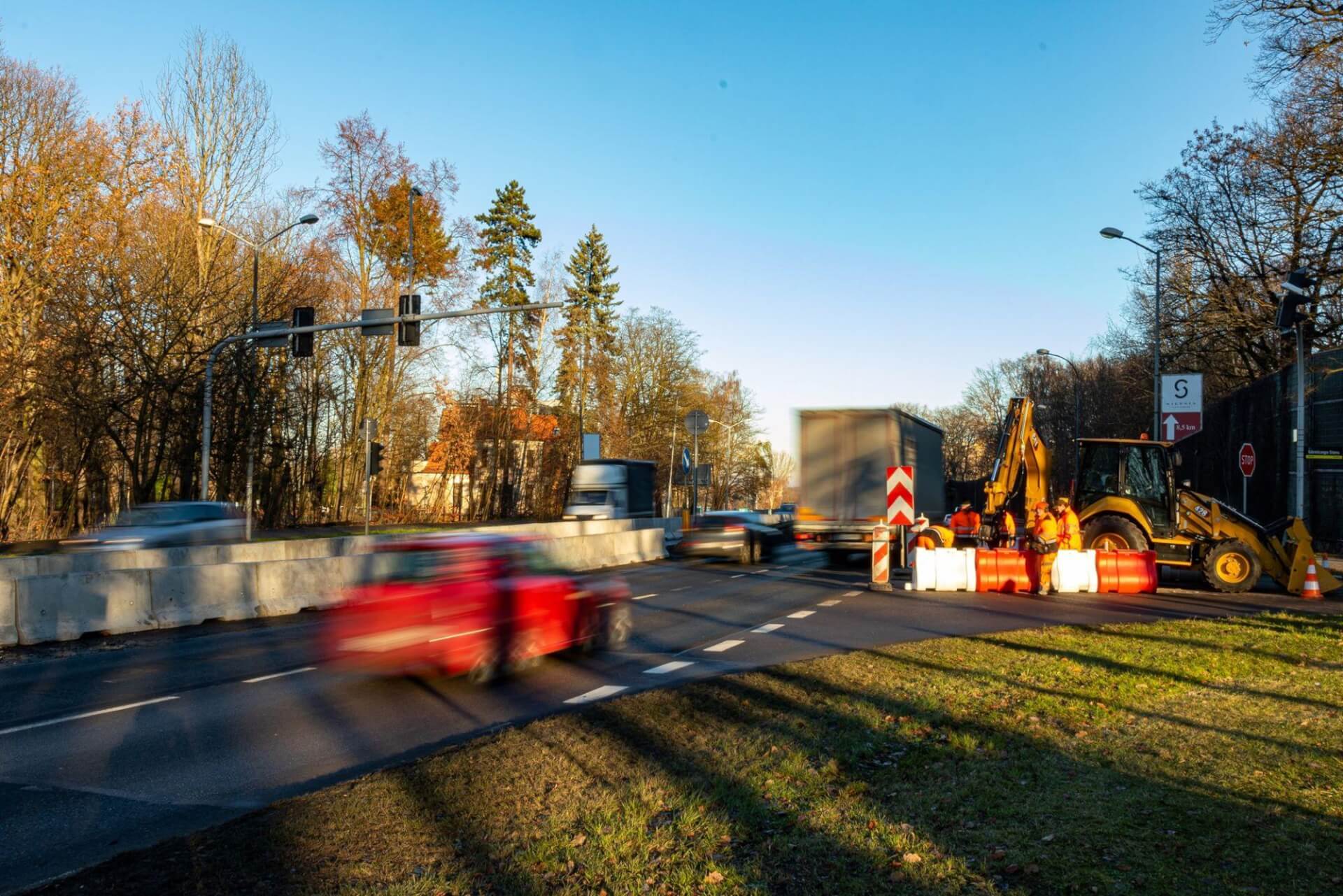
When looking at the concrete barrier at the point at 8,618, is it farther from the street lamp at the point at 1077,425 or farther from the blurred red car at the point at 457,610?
the street lamp at the point at 1077,425

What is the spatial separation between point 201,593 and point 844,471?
1380 centimetres

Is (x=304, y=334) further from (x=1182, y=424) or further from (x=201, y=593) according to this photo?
(x=1182, y=424)

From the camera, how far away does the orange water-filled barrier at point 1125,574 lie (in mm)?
19578

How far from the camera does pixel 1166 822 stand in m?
4.98

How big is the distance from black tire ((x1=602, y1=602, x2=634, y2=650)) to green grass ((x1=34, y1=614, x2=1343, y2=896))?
323 cm

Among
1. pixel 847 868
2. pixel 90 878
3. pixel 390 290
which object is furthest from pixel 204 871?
pixel 390 290

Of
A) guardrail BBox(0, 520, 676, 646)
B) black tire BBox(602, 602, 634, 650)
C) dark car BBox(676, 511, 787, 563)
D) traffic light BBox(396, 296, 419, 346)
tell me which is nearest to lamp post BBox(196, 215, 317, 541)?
guardrail BBox(0, 520, 676, 646)

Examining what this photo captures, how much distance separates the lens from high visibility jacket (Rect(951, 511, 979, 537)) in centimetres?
2662

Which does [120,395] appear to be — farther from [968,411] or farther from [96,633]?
[968,411]

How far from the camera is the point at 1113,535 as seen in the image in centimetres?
2072

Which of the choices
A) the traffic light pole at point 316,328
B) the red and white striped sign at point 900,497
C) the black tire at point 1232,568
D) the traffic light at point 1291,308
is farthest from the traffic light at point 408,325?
the traffic light at point 1291,308

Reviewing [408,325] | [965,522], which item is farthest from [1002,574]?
[408,325]

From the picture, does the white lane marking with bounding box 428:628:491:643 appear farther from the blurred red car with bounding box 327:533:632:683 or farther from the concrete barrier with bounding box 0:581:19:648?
the concrete barrier with bounding box 0:581:19:648

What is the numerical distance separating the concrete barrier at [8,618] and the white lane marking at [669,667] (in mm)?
8777
